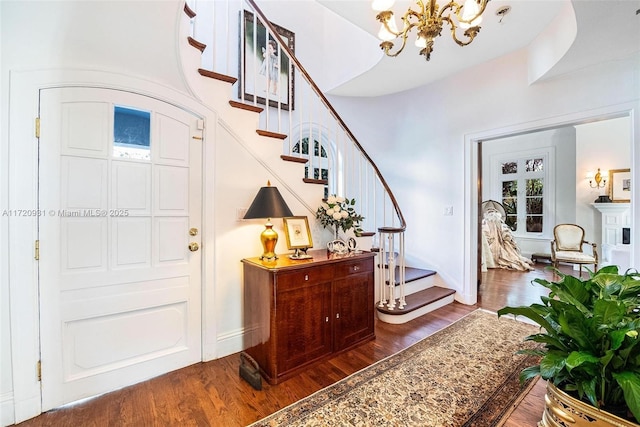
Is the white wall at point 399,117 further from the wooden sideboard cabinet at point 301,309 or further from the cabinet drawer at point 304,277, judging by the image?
the cabinet drawer at point 304,277

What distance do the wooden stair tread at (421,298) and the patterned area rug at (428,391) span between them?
20.4 inches

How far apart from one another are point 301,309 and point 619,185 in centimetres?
683

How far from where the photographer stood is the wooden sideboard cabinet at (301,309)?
6.25ft

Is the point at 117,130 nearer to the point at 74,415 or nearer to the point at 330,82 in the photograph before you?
the point at 74,415

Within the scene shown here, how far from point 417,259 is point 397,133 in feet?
6.68

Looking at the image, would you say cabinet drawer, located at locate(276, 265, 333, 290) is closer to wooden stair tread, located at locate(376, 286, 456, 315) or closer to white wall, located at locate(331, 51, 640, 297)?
wooden stair tread, located at locate(376, 286, 456, 315)

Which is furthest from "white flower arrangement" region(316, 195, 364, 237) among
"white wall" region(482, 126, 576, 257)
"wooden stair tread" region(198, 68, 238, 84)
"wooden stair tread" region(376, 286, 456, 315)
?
"white wall" region(482, 126, 576, 257)

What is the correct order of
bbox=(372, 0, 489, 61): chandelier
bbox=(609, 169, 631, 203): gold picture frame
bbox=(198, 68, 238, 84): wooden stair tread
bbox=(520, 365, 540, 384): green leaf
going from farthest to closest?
bbox=(609, 169, 631, 203): gold picture frame → bbox=(198, 68, 238, 84): wooden stair tread → bbox=(372, 0, 489, 61): chandelier → bbox=(520, 365, 540, 384): green leaf

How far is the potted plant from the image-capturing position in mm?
675

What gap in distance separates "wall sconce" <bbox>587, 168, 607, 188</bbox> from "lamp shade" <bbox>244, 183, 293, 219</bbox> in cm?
671

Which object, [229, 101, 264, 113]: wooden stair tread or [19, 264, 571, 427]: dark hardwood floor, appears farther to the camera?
[229, 101, 264, 113]: wooden stair tread

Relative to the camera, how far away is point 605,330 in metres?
0.72

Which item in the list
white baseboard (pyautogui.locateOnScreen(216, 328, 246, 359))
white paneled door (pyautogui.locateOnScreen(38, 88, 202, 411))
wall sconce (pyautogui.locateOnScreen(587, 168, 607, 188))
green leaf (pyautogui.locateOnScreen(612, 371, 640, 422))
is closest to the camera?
green leaf (pyautogui.locateOnScreen(612, 371, 640, 422))

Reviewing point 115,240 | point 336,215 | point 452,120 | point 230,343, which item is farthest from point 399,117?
point 115,240
